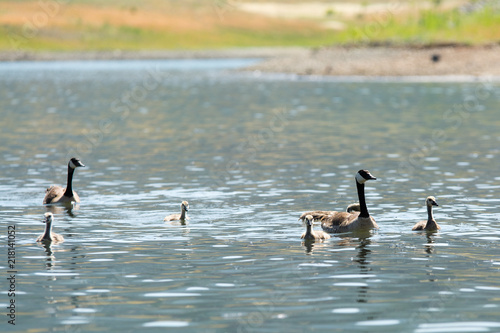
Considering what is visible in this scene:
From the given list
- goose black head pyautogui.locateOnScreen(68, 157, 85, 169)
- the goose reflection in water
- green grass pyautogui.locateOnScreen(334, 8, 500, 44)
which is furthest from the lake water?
green grass pyautogui.locateOnScreen(334, 8, 500, 44)

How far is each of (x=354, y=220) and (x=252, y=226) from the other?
252 cm

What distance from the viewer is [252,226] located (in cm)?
2306

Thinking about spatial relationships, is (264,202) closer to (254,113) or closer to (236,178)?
(236,178)

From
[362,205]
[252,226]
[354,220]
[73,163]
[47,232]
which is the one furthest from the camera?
[73,163]

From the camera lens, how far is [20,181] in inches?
1243

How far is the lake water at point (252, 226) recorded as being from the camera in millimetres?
15453

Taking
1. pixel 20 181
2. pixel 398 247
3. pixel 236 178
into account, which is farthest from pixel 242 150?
pixel 398 247

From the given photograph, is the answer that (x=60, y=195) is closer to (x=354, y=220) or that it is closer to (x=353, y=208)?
(x=353, y=208)

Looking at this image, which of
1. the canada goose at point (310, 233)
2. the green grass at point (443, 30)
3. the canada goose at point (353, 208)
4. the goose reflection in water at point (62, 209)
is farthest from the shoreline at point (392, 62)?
the canada goose at point (310, 233)

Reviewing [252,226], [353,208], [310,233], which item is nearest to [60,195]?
[252,226]

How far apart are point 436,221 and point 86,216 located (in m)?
8.93

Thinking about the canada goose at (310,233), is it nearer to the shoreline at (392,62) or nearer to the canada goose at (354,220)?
the canada goose at (354,220)

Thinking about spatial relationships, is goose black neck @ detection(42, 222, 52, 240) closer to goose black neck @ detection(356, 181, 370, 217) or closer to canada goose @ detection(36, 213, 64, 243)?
canada goose @ detection(36, 213, 64, 243)

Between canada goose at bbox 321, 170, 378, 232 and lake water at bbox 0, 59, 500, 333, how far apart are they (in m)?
0.35
